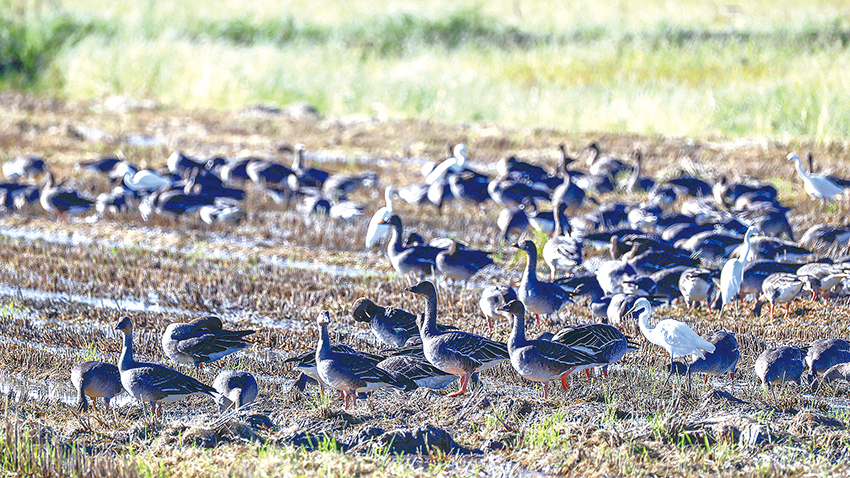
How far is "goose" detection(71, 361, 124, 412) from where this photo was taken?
244 inches

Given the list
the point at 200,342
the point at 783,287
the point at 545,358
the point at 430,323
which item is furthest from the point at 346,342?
the point at 783,287

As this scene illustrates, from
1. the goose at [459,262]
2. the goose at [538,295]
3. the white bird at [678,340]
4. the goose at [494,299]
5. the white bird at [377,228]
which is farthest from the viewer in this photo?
the white bird at [377,228]

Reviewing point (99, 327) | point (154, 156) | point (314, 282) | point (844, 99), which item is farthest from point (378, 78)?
point (99, 327)

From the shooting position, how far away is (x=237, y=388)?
239 inches

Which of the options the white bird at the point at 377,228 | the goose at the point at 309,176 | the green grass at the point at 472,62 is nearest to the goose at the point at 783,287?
the white bird at the point at 377,228

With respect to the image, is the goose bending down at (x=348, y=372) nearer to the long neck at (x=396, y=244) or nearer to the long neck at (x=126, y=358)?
the long neck at (x=126, y=358)

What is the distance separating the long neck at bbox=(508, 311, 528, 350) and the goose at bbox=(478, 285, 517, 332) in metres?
1.38

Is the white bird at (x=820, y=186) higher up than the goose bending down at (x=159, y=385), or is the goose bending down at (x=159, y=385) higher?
the goose bending down at (x=159, y=385)

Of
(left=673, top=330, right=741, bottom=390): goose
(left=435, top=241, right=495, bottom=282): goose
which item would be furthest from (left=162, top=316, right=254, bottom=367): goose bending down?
(left=673, top=330, right=741, bottom=390): goose

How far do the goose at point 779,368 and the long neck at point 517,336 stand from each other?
1.76 meters

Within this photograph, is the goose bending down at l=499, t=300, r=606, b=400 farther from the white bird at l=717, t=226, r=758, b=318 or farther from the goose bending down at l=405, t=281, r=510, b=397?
the white bird at l=717, t=226, r=758, b=318

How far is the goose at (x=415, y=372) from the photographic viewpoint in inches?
259

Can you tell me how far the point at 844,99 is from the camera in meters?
18.5

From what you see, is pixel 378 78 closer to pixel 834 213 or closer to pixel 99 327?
pixel 834 213
